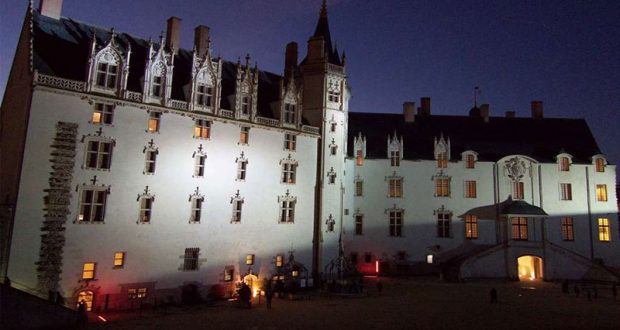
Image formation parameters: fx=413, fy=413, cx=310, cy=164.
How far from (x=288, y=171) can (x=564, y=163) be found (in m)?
28.8

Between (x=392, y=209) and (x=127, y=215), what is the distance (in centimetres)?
2555

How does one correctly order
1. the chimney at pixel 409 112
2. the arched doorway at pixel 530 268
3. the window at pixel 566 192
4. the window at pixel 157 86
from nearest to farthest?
the window at pixel 157 86 < the arched doorway at pixel 530 268 < the window at pixel 566 192 < the chimney at pixel 409 112

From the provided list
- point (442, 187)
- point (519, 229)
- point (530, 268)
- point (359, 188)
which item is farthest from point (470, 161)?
point (530, 268)

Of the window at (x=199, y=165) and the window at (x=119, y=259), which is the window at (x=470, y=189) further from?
the window at (x=119, y=259)

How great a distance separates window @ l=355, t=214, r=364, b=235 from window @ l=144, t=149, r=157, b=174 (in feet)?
72.6

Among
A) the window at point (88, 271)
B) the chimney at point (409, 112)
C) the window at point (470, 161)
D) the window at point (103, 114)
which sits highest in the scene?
the chimney at point (409, 112)

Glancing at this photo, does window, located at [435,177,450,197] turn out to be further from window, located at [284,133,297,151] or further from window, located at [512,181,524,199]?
window, located at [284,133,297,151]

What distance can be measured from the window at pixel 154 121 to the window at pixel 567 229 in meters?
38.6

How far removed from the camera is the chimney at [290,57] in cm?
4050

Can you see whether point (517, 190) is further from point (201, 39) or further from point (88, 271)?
point (88, 271)

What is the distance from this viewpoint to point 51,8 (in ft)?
93.4

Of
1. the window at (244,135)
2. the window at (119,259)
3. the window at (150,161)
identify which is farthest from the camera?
the window at (244,135)

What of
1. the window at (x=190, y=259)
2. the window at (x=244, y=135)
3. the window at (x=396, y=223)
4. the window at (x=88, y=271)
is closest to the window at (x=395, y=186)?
the window at (x=396, y=223)

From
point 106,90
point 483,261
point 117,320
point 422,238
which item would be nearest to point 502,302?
point 483,261
